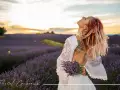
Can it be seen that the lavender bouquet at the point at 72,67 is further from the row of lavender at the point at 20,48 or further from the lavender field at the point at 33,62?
the row of lavender at the point at 20,48

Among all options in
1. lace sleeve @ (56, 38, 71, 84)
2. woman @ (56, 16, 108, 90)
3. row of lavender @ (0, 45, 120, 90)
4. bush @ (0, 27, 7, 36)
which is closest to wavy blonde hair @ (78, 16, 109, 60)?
woman @ (56, 16, 108, 90)

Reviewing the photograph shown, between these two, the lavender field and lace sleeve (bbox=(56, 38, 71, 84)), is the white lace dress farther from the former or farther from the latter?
the lavender field

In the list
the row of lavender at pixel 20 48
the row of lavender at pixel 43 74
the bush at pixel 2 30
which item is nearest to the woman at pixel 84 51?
the row of lavender at pixel 43 74

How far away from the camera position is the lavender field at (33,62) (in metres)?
4.30

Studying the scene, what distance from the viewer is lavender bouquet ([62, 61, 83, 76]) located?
3962mm

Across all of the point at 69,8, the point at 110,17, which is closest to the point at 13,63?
the point at 69,8

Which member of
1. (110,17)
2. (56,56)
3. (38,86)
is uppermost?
(110,17)

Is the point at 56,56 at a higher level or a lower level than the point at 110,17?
lower

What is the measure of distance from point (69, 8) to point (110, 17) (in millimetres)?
434

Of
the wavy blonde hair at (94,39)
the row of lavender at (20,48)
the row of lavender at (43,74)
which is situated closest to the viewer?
the wavy blonde hair at (94,39)

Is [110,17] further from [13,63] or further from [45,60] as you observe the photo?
[13,63]

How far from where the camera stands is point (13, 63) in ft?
14.4

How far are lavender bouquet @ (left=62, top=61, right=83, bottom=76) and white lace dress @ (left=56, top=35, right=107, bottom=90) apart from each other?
35 mm

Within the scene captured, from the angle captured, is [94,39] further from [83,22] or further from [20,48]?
[20,48]
